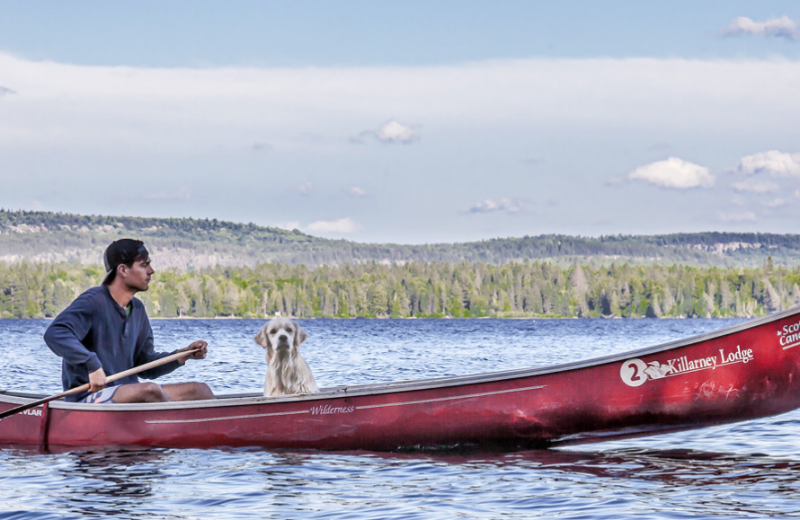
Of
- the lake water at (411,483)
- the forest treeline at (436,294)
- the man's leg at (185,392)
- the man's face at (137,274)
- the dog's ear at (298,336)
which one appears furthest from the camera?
the forest treeline at (436,294)

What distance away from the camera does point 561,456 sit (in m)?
10.3

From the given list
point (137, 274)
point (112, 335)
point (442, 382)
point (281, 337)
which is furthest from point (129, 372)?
point (442, 382)

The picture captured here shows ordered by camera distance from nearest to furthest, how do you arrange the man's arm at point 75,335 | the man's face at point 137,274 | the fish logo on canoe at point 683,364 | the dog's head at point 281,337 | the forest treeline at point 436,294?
the man's arm at point 75,335
the man's face at point 137,274
the fish logo on canoe at point 683,364
the dog's head at point 281,337
the forest treeline at point 436,294

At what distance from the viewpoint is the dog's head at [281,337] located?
10.8 meters

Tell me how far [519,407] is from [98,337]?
4.24m

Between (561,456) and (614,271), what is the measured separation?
192 meters

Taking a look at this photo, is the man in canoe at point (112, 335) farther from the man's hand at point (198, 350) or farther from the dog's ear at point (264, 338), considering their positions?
the dog's ear at point (264, 338)

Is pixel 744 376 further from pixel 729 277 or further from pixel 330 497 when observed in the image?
pixel 729 277

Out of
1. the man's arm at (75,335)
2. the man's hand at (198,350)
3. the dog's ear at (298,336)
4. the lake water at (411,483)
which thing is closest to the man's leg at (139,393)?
the man's hand at (198,350)

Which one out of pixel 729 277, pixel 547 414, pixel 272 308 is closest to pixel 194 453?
pixel 547 414

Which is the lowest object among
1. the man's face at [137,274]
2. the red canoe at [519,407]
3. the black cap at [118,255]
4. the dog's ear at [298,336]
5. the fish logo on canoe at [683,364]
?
the red canoe at [519,407]

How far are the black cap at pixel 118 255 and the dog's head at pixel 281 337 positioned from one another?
188 centimetres

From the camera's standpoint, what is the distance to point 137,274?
952 centimetres

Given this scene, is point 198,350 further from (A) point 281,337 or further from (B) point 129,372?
(A) point 281,337
